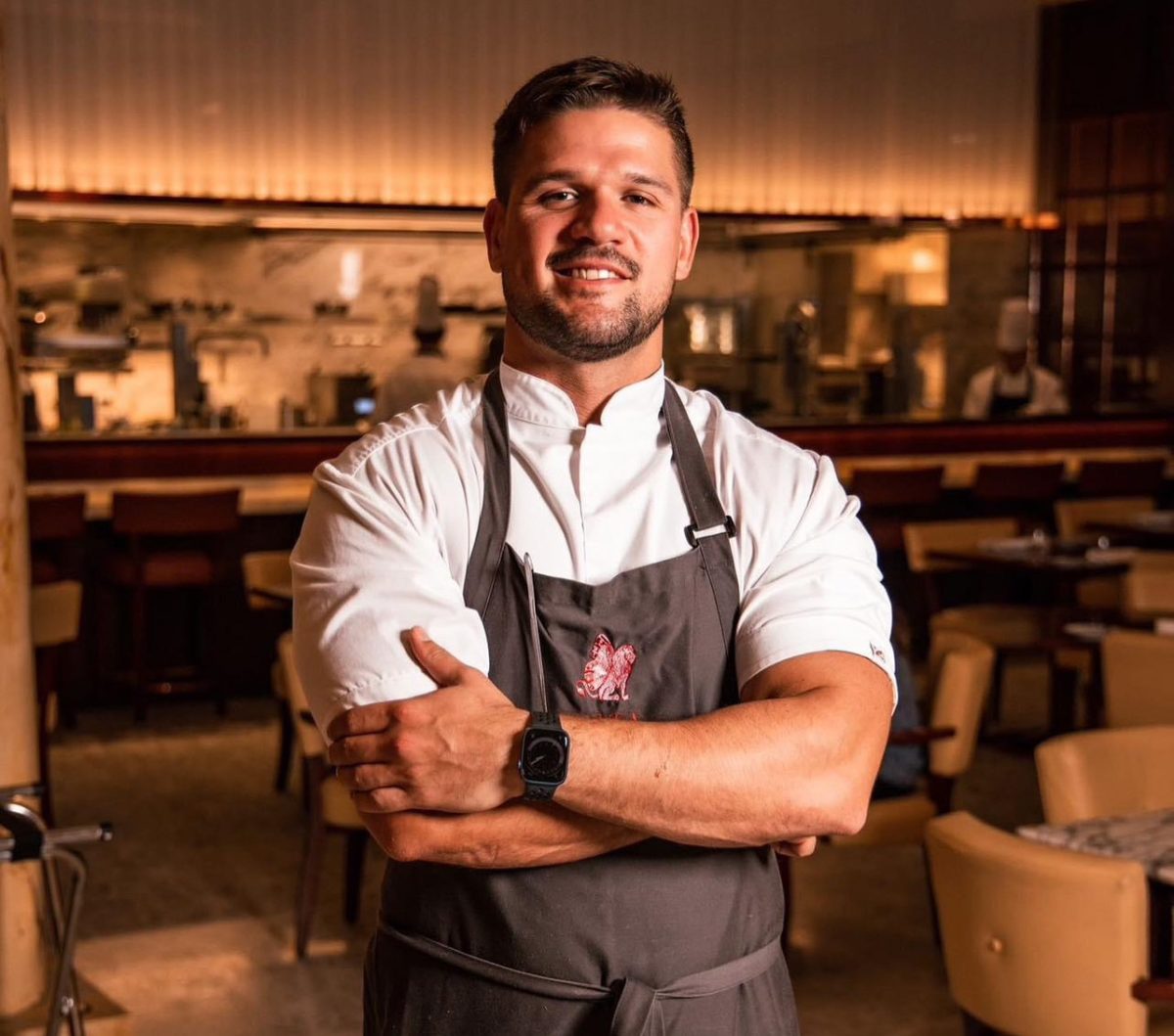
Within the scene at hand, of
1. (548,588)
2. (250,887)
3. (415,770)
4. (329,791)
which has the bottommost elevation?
(250,887)

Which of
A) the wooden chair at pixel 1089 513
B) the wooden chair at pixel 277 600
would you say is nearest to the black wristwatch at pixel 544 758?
the wooden chair at pixel 277 600

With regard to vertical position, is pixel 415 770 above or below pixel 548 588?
below

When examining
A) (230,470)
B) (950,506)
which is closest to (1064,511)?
(950,506)

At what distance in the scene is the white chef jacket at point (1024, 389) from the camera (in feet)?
31.7

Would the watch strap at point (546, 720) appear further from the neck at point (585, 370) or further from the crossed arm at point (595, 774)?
the neck at point (585, 370)

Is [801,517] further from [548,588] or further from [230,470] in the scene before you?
[230,470]

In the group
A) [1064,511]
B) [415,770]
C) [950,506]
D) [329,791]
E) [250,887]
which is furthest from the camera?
[950,506]

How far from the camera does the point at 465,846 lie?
1.50m

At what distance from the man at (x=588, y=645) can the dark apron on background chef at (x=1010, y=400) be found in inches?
325

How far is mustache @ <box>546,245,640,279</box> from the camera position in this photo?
62.4 inches

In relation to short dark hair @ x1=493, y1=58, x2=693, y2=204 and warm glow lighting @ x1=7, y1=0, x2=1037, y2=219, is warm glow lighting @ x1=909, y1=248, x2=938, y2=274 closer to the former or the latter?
warm glow lighting @ x1=7, y1=0, x2=1037, y2=219

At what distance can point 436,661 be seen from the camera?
1486 mm

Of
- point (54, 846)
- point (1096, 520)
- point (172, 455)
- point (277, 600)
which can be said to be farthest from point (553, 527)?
point (1096, 520)

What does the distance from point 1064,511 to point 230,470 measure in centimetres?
376
